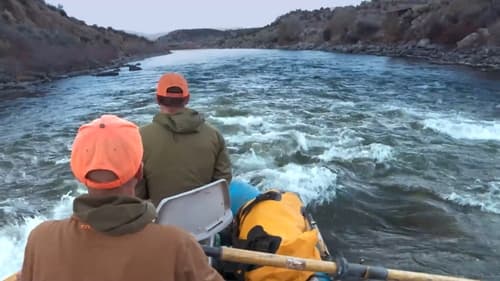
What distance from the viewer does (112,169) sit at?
69.2 inches

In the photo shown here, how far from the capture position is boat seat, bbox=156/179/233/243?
3367 millimetres

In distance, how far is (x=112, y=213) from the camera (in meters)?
1.71

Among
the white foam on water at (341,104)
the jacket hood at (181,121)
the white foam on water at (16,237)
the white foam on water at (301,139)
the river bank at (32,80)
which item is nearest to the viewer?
the jacket hood at (181,121)

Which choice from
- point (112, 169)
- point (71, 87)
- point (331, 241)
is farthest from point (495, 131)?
point (71, 87)

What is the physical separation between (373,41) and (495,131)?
42.9 metres

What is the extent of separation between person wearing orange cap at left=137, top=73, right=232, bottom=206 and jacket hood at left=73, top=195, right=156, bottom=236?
1948mm

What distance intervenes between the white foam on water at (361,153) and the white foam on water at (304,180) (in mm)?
940

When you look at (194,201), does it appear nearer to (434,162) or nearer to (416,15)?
(434,162)

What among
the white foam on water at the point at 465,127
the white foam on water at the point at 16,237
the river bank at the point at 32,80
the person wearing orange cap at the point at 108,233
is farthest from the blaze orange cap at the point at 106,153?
the river bank at the point at 32,80

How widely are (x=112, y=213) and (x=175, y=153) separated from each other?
6.65ft

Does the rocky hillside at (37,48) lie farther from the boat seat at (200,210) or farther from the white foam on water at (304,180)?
the boat seat at (200,210)

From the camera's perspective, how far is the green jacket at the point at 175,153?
3.72 meters

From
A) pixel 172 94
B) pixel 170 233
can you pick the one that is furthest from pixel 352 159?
pixel 170 233

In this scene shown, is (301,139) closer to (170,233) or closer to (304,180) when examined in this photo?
(304,180)
